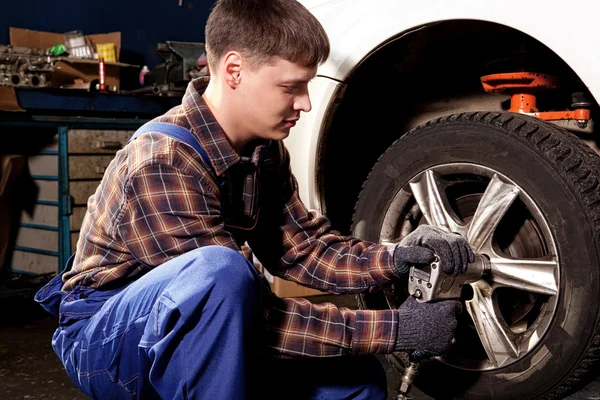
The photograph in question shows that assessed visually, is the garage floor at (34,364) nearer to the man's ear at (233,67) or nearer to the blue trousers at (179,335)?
the blue trousers at (179,335)

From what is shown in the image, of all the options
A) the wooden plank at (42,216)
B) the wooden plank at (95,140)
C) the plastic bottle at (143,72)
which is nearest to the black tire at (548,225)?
the wooden plank at (95,140)

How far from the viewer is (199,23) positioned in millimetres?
4883

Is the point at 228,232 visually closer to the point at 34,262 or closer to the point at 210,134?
the point at 210,134

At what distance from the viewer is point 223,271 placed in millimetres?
1080

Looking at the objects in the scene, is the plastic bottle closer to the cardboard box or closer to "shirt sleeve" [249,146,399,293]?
the cardboard box

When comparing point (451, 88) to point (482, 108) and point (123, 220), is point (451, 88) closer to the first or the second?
point (482, 108)

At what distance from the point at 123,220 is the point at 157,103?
225 cm

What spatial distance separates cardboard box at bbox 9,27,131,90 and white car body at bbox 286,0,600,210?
195 cm

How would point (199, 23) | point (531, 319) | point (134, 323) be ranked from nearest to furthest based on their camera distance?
point (134, 323)
point (531, 319)
point (199, 23)

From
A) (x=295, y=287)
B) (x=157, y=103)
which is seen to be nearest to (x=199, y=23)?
(x=157, y=103)

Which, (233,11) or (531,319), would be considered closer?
(233,11)

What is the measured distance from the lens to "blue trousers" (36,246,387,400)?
107cm

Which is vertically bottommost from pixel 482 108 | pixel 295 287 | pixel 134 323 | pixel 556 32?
pixel 295 287

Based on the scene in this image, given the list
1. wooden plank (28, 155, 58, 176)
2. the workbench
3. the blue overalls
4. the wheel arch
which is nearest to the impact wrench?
the blue overalls
